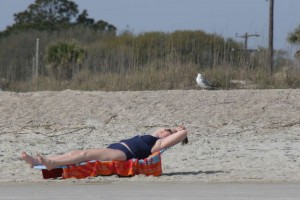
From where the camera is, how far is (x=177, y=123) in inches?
574

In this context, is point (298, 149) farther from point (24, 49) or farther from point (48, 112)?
point (24, 49)

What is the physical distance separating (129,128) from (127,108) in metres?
0.95

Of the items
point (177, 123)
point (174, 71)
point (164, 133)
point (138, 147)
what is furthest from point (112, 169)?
point (174, 71)

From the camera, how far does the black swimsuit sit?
33.3ft

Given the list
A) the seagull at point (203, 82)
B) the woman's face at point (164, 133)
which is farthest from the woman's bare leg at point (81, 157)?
the seagull at point (203, 82)

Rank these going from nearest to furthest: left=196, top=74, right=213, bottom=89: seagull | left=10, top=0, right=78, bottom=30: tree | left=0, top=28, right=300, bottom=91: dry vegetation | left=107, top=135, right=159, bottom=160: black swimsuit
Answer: left=107, top=135, right=159, bottom=160: black swimsuit, left=196, top=74, right=213, bottom=89: seagull, left=0, top=28, right=300, bottom=91: dry vegetation, left=10, top=0, right=78, bottom=30: tree

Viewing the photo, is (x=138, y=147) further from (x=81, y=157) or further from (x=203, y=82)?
(x=203, y=82)

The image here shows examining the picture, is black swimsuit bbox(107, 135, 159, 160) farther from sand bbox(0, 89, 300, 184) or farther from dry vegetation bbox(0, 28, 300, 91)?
dry vegetation bbox(0, 28, 300, 91)

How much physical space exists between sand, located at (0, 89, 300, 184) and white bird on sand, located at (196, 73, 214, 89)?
80 centimetres

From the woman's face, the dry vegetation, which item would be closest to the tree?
the dry vegetation

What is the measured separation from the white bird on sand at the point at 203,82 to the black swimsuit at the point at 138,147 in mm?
6494

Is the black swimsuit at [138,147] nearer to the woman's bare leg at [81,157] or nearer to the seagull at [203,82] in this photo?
the woman's bare leg at [81,157]

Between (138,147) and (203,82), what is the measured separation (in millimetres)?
6691

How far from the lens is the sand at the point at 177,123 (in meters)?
11.1
